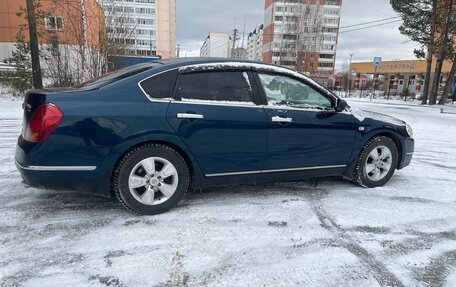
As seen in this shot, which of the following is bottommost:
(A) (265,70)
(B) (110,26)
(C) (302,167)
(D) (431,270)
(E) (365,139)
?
(D) (431,270)

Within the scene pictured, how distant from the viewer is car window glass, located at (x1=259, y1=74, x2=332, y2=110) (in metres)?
3.79

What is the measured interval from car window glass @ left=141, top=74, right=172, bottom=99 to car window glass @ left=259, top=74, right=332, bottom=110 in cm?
110

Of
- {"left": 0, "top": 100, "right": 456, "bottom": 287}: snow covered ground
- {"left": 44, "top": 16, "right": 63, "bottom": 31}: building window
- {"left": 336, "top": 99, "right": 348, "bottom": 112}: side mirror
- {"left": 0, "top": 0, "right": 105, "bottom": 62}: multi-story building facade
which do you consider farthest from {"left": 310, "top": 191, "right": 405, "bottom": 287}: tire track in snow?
{"left": 44, "top": 16, "right": 63, "bottom": 31}: building window

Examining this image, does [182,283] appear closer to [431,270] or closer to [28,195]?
[431,270]

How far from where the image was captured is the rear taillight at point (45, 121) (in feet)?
9.65

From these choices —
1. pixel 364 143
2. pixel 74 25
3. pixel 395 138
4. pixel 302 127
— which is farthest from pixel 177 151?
pixel 74 25

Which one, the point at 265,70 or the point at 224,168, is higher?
the point at 265,70

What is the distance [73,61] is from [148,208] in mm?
15291

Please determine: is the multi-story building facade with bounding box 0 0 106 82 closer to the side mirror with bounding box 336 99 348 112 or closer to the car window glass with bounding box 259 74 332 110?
the car window glass with bounding box 259 74 332 110

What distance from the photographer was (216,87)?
140 inches

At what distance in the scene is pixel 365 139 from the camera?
430 centimetres

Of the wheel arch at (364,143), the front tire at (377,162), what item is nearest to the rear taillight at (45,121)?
the wheel arch at (364,143)

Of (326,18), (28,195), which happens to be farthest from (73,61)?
(326,18)

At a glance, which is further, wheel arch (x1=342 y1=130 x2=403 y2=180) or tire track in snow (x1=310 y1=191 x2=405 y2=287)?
wheel arch (x1=342 y1=130 x2=403 y2=180)
